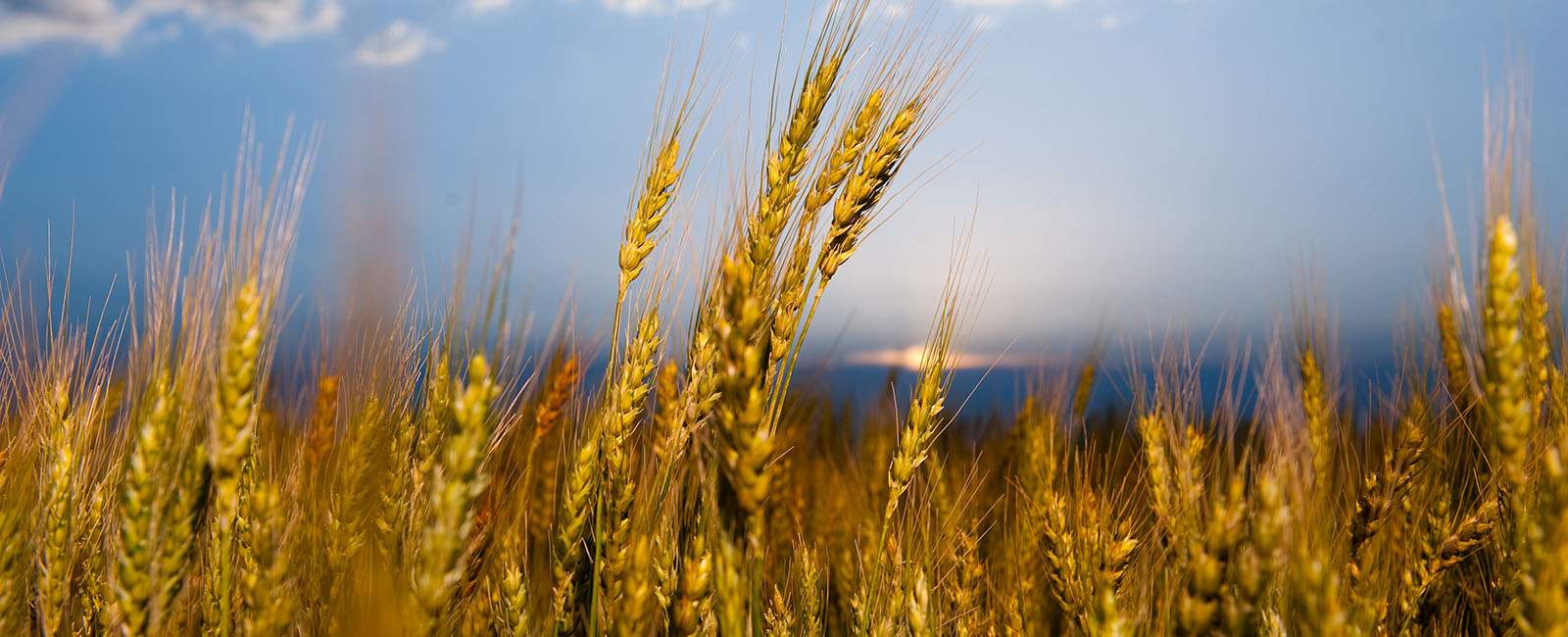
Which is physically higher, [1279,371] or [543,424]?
[1279,371]

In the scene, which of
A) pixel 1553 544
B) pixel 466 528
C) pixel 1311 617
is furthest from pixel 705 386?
pixel 1553 544

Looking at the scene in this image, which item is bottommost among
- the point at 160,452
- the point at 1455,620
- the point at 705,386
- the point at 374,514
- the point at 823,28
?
the point at 1455,620

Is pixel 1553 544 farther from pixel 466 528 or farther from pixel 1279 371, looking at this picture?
pixel 466 528

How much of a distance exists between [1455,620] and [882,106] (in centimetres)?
253

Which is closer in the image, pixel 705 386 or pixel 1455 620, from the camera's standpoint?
pixel 705 386

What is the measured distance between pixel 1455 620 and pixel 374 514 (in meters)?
3.13

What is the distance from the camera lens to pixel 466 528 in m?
1.14

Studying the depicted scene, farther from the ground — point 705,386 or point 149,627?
point 705,386

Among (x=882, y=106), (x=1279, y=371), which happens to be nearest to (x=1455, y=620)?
(x=1279, y=371)

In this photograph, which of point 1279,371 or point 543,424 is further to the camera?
point 543,424

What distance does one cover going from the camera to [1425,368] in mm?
2357

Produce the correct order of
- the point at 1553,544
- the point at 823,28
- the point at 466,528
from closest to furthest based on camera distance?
the point at 1553,544, the point at 466,528, the point at 823,28

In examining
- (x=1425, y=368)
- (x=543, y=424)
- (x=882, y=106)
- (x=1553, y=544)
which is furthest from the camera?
(x=543, y=424)

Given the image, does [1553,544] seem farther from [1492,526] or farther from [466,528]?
[466,528]
